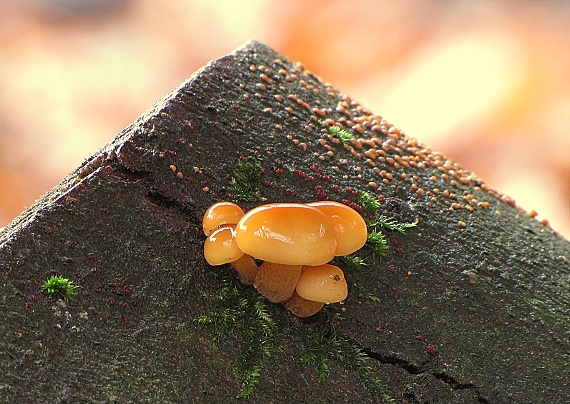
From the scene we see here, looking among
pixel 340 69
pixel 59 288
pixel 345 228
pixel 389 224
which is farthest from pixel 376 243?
pixel 340 69

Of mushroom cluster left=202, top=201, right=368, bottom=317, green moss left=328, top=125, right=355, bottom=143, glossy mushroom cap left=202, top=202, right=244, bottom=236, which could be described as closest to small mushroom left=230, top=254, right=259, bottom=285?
mushroom cluster left=202, top=201, right=368, bottom=317

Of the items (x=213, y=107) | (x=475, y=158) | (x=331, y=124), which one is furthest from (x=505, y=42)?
(x=213, y=107)

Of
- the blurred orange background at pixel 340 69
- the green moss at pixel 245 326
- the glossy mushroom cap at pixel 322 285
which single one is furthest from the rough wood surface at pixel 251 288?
the blurred orange background at pixel 340 69

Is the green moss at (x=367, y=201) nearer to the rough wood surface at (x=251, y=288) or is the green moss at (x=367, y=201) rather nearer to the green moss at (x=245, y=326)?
the rough wood surface at (x=251, y=288)

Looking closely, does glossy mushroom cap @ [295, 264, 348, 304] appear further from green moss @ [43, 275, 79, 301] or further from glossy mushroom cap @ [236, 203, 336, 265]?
green moss @ [43, 275, 79, 301]

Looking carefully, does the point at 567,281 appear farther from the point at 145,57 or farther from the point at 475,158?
the point at 145,57
